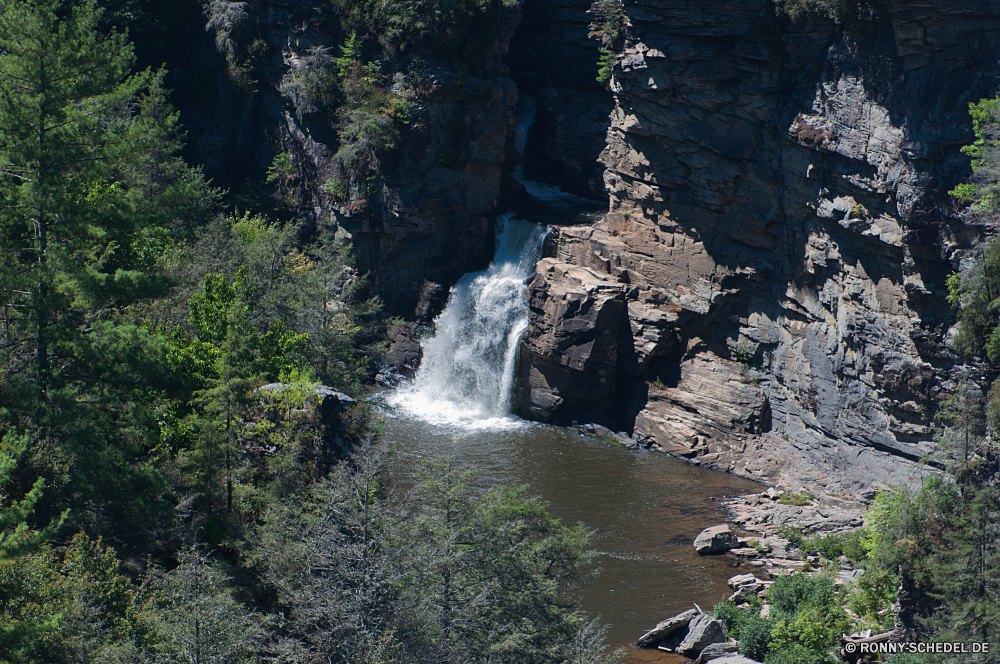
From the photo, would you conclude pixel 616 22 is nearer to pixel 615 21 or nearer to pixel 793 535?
pixel 615 21

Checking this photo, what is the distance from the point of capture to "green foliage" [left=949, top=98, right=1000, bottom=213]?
77.8 ft

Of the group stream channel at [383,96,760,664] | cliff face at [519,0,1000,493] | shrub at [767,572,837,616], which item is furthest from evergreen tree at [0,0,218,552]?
cliff face at [519,0,1000,493]

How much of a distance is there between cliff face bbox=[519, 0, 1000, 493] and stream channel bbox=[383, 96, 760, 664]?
171cm

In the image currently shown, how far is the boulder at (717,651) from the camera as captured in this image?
2139 cm

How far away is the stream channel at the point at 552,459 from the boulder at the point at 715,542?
0.38 m

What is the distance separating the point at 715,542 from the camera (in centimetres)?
2717

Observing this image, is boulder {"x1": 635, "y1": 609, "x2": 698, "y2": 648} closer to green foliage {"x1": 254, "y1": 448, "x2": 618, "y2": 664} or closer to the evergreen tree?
green foliage {"x1": 254, "y1": 448, "x2": 618, "y2": 664}

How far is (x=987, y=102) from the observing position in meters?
24.1

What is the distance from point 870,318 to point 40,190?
2505 cm

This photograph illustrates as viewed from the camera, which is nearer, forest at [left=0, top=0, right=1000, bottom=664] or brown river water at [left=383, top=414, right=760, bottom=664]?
forest at [left=0, top=0, right=1000, bottom=664]

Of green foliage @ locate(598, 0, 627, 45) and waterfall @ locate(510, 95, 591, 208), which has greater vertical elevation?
green foliage @ locate(598, 0, 627, 45)

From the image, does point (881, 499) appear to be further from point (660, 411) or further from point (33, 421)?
point (33, 421)

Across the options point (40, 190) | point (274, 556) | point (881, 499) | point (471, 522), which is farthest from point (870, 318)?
point (40, 190)

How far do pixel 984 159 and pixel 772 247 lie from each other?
380 inches
